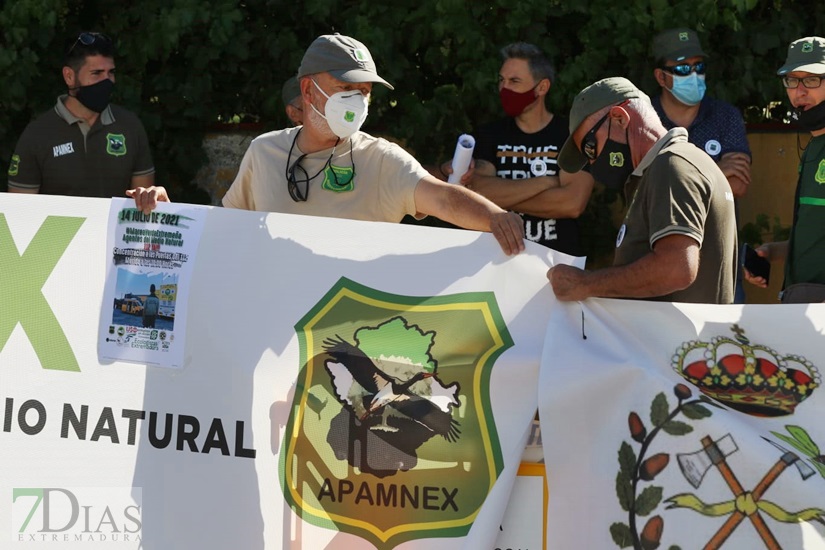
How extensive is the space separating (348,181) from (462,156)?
47.6 inches

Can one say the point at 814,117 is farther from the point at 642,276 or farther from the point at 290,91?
the point at 290,91

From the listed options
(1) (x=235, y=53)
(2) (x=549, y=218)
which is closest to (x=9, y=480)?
(2) (x=549, y=218)

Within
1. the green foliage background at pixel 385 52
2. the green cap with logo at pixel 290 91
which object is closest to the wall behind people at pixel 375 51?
the green foliage background at pixel 385 52

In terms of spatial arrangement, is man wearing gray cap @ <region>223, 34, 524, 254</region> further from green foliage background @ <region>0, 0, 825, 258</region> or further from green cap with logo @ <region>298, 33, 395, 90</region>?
green foliage background @ <region>0, 0, 825, 258</region>

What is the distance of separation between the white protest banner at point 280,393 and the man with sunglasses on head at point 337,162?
38cm

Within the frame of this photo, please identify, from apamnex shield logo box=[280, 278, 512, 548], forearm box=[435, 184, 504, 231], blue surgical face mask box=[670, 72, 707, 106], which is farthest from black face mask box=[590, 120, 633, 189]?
blue surgical face mask box=[670, 72, 707, 106]

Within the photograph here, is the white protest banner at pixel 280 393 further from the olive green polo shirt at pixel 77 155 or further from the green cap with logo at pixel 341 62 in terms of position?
the olive green polo shirt at pixel 77 155

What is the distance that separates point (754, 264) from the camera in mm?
5711

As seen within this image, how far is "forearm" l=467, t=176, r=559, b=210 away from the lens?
6312 mm

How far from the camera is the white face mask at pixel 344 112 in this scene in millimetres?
5008

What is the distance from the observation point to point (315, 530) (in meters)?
4.37

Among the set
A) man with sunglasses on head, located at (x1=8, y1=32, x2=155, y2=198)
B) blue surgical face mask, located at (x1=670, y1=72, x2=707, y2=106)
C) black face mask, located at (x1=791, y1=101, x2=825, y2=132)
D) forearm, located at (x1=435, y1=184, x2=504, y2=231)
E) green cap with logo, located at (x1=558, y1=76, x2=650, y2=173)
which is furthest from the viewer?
man with sunglasses on head, located at (x1=8, y1=32, x2=155, y2=198)

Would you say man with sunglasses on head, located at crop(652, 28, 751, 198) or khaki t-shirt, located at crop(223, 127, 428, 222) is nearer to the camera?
khaki t-shirt, located at crop(223, 127, 428, 222)

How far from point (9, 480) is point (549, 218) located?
9.69ft
